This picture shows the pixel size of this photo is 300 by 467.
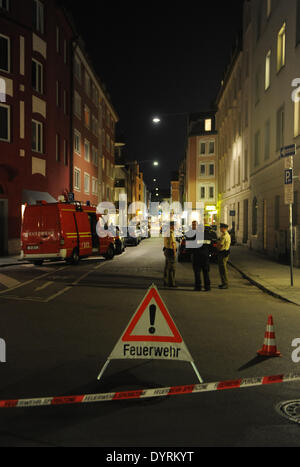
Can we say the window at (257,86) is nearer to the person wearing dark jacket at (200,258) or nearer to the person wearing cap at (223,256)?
the person wearing cap at (223,256)

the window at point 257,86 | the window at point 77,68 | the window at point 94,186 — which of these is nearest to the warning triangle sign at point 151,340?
the window at point 257,86

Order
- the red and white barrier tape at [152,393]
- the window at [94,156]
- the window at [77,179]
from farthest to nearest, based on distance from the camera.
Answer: the window at [94,156]
the window at [77,179]
the red and white barrier tape at [152,393]

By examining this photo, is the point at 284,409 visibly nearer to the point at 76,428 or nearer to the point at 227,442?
the point at 227,442

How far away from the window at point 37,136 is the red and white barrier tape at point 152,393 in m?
23.9

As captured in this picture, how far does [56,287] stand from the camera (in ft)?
40.6

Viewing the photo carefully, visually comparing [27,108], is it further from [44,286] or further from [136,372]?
[136,372]

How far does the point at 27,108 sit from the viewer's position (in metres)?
25.0

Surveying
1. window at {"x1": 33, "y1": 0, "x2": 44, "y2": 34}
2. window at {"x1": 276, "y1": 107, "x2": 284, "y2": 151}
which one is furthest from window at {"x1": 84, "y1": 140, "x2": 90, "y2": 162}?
window at {"x1": 276, "y1": 107, "x2": 284, "y2": 151}

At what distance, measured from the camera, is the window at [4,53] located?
2339 cm

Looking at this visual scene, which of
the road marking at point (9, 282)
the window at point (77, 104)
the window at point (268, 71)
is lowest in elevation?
the road marking at point (9, 282)

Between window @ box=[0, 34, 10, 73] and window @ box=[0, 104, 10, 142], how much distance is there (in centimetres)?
202

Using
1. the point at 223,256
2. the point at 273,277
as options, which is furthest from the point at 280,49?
the point at 223,256

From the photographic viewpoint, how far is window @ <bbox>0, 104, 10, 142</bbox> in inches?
922

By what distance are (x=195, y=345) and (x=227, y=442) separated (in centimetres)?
297
